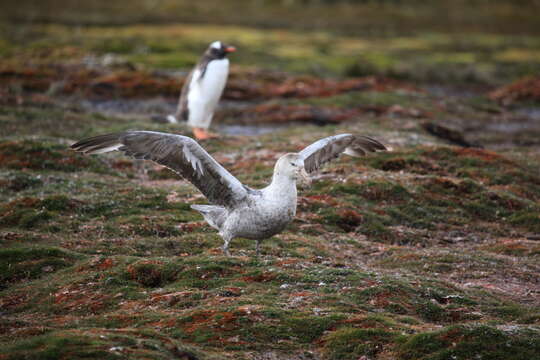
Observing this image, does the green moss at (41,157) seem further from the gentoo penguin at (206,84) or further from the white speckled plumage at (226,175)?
the white speckled plumage at (226,175)

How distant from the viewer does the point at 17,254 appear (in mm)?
14328

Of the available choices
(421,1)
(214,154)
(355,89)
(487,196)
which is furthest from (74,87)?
(421,1)

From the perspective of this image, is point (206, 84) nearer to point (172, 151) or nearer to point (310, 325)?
point (172, 151)

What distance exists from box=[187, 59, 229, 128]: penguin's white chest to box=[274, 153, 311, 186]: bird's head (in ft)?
54.3

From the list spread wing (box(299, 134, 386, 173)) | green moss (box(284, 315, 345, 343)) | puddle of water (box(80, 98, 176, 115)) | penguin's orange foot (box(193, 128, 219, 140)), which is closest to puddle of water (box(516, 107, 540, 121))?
puddle of water (box(80, 98, 176, 115))

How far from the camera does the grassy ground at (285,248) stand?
10.4 meters

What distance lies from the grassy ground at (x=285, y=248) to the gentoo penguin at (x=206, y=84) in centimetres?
232

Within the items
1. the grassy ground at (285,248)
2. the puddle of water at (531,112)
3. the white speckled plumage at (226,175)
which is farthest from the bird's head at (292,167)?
the puddle of water at (531,112)

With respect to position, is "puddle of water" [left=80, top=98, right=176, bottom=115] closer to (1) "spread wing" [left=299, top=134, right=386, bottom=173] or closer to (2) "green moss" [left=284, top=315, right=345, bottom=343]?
(1) "spread wing" [left=299, top=134, right=386, bottom=173]

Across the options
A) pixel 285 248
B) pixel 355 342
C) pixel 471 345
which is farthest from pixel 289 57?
pixel 471 345

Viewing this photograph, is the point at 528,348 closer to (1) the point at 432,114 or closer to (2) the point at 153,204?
(2) the point at 153,204

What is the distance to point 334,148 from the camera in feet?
48.2

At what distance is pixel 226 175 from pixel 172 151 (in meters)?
1.06

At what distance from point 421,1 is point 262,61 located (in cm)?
7032
